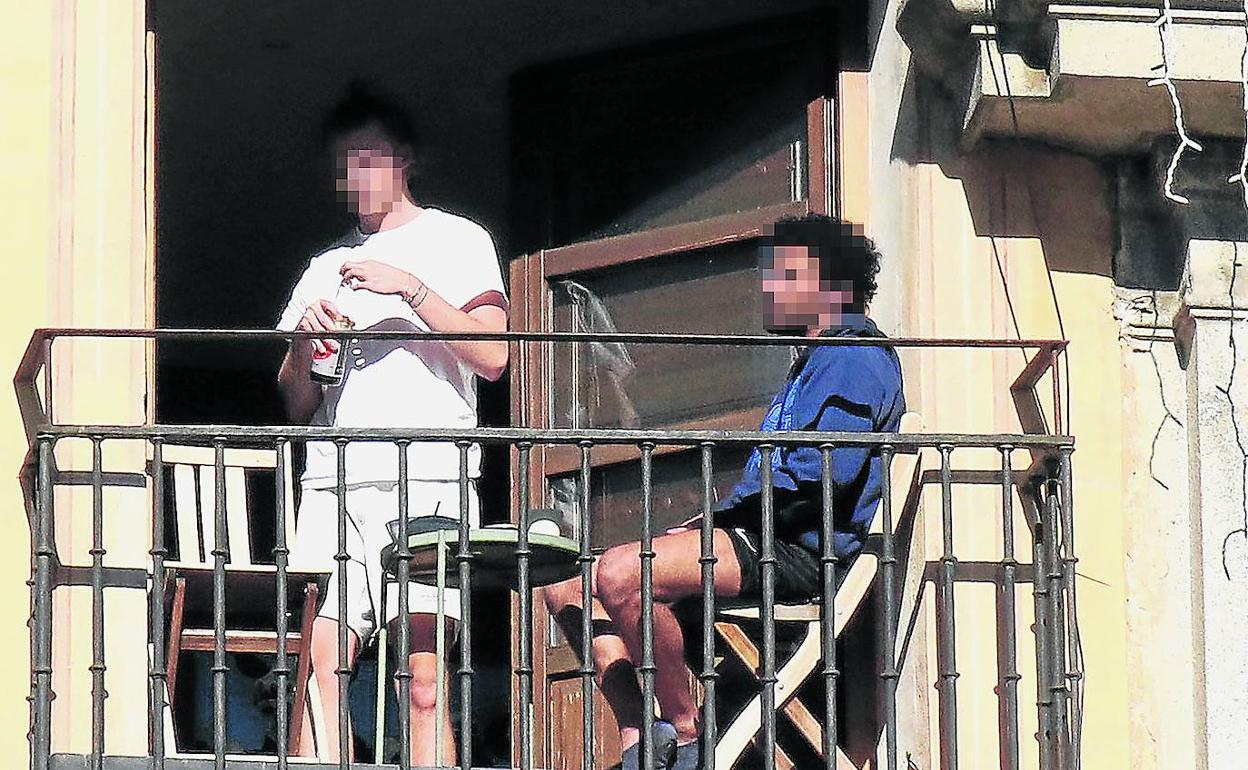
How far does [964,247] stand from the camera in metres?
7.80

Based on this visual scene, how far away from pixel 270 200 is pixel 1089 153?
3545 mm

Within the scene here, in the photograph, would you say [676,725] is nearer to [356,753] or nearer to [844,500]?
[844,500]

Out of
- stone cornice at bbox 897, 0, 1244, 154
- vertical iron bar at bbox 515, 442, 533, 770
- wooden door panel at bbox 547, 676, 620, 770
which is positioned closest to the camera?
vertical iron bar at bbox 515, 442, 533, 770

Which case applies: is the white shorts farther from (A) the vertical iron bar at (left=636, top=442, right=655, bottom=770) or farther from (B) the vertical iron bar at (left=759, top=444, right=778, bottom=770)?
(B) the vertical iron bar at (left=759, top=444, right=778, bottom=770)

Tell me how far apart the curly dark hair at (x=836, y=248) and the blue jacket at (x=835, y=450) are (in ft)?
0.37

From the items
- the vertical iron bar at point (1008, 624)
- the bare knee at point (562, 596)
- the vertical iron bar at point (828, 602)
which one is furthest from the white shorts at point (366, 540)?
the vertical iron bar at point (1008, 624)

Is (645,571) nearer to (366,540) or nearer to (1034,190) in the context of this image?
(366,540)

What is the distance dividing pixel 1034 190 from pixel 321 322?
69.1 inches

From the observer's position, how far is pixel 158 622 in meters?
6.99

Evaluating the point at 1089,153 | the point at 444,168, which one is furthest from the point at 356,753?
the point at 1089,153

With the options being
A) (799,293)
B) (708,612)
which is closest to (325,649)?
(708,612)

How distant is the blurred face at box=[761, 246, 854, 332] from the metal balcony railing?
1.25 feet

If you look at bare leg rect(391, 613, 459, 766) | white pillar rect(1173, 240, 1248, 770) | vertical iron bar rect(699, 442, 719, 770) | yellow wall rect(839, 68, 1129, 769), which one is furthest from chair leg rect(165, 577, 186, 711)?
white pillar rect(1173, 240, 1248, 770)

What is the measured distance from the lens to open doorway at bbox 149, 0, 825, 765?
9.32 m
